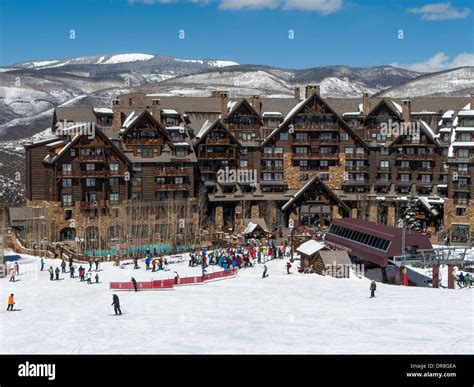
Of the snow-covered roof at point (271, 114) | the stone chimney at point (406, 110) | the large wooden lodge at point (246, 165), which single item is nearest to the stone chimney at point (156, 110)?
the large wooden lodge at point (246, 165)

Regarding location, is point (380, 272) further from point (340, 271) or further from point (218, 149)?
point (218, 149)

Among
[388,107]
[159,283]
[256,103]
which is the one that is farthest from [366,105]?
[159,283]

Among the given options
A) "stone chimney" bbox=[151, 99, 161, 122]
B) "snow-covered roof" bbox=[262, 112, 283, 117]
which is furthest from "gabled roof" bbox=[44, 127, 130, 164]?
"snow-covered roof" bbox=[262, 112, 283, 117]

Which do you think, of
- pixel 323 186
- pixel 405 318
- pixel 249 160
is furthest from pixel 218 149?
pixel 405 318

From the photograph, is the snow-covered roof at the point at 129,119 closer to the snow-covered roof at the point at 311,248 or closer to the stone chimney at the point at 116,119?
the stone chimney at the point at 116,119

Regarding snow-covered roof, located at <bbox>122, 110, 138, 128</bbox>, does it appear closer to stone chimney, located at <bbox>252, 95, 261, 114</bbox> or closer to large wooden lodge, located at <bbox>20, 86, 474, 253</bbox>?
large wooden lodge, located at <bbox>20, 86, 474, 253</bbox>
